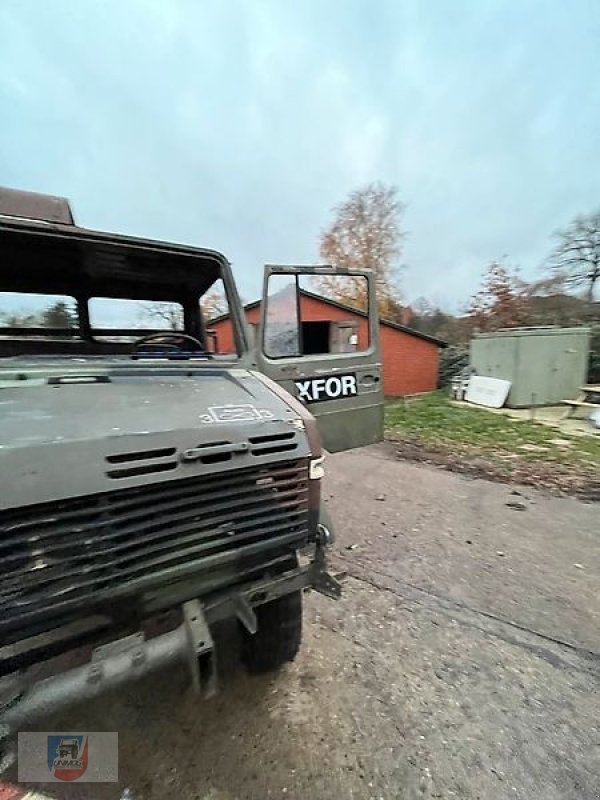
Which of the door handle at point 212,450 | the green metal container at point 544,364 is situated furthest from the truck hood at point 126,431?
the green metal container at point 544,364

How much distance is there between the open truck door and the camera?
2.77 meters

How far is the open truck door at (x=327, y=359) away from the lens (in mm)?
2768

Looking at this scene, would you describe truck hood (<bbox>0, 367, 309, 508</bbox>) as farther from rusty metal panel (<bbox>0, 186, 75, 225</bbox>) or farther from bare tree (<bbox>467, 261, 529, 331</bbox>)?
bare tree (<bbox>467, 261, 529, 331</bbox>)

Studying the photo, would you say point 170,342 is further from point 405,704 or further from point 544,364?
point 544,364

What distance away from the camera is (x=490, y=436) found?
8320 millimetres

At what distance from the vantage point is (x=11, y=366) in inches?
81.1

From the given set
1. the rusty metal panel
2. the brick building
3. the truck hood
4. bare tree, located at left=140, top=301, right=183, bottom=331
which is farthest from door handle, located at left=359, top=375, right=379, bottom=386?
the brick building

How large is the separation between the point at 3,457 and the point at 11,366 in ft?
2.87

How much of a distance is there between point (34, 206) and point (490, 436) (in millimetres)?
7920

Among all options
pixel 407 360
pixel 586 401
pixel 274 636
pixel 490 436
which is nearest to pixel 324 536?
pixel 274 636

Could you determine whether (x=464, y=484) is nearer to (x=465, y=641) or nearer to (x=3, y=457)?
(x=465, y=641)

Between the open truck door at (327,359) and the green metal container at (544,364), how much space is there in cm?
1015

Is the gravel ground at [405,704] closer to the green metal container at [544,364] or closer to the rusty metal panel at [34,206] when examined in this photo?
the rusty metal panel at [34,206]

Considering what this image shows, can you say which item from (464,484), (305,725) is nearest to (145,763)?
(305,725)
